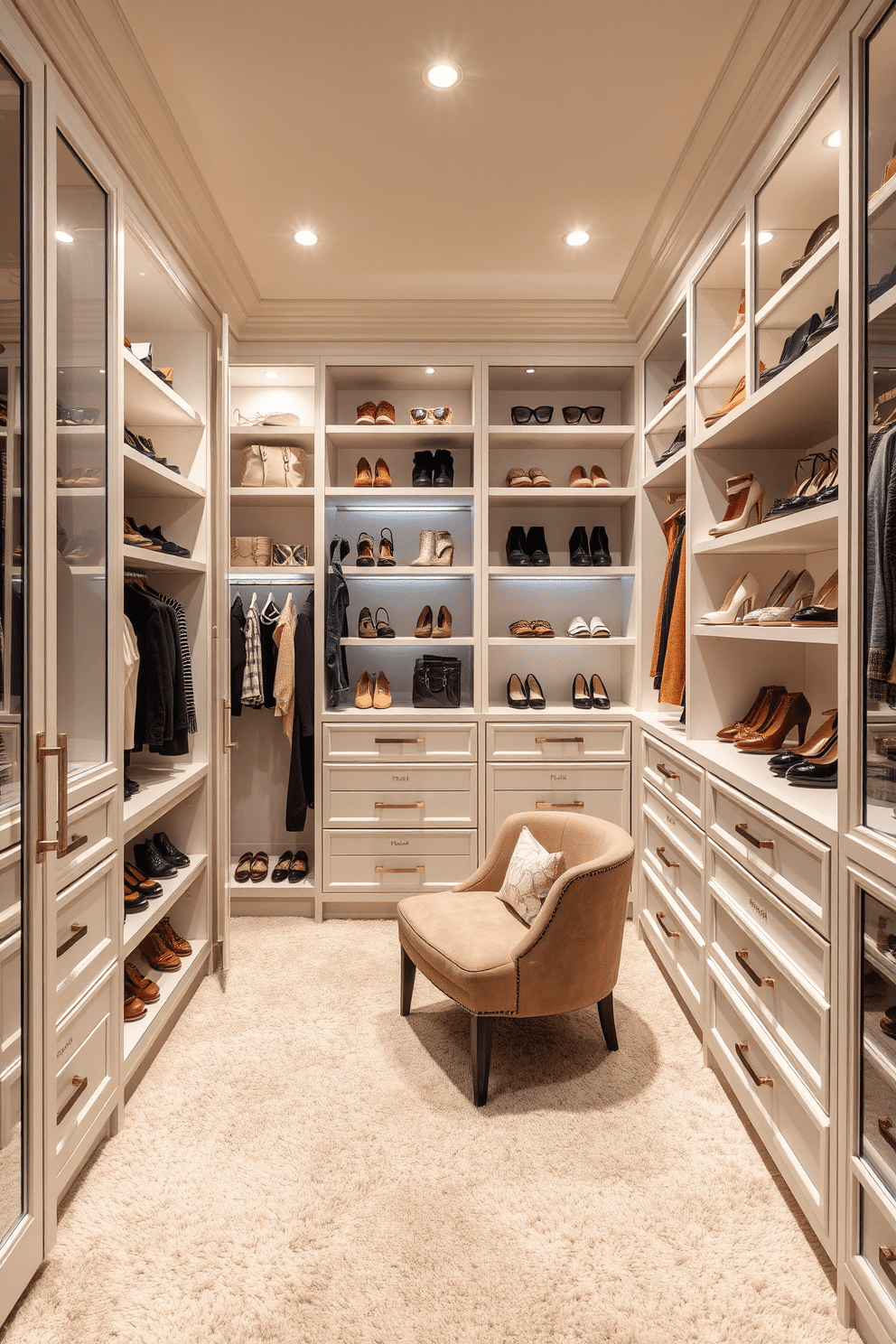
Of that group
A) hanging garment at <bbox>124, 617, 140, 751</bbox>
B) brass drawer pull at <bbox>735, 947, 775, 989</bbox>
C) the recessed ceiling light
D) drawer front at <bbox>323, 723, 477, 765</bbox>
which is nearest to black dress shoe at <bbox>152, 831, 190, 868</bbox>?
hanging garment at <bbox>124, 617, 140, 751</bbox>

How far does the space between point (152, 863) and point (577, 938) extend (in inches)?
60.9

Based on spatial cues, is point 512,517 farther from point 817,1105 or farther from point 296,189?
point 817,1105

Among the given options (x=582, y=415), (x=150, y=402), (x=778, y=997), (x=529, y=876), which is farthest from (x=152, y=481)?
(x=778, y=997)

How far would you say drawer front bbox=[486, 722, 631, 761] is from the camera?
3.53m

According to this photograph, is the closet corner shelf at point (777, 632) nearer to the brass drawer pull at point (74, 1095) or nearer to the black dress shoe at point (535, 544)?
the black dress shoe at point (535, 544)

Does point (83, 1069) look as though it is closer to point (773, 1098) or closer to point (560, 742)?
point (773, 1098)

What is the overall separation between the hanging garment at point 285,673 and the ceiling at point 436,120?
151 cm

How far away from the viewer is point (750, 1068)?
1.97 metres

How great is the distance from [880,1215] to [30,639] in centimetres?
195

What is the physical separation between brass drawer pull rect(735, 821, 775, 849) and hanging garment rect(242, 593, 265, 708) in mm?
2266

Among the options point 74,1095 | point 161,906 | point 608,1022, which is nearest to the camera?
point 74,1095

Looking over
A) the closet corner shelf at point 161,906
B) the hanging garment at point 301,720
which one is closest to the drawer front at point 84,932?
the closet corner shelf at point 161,906

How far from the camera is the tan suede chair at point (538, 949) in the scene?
6.87 feet

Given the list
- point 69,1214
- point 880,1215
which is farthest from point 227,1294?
point 880,1215
